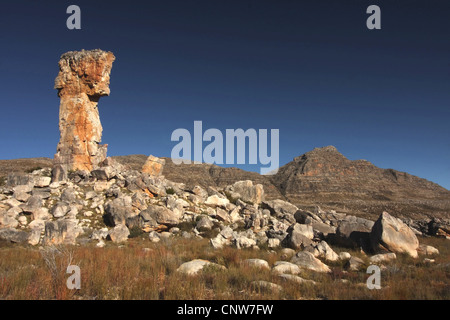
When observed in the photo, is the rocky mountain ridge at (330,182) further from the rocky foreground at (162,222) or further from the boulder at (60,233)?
the boulder at (60,233)

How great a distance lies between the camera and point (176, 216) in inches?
604

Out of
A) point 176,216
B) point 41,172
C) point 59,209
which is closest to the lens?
point 59,209

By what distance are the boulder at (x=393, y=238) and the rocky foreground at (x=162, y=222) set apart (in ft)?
0.11

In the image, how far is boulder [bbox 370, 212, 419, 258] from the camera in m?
9.55

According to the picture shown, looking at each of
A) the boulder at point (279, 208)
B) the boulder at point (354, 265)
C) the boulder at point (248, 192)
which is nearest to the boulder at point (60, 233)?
the boulder at point (354, 265)

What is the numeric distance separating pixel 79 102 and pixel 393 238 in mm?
23605

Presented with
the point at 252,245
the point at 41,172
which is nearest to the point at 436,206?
the point at 252,245

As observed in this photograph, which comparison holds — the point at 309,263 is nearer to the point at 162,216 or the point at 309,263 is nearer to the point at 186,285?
the point at 186,285

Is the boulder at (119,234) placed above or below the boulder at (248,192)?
below

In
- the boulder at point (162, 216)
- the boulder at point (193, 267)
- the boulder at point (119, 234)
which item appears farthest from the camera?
the boulder at point (162, 216)

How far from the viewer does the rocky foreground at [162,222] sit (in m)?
9.80

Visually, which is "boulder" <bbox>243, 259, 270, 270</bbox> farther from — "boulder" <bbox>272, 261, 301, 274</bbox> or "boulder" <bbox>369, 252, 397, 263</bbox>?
"boulder" <bbox>369, 252, 397, 263</bbox>
